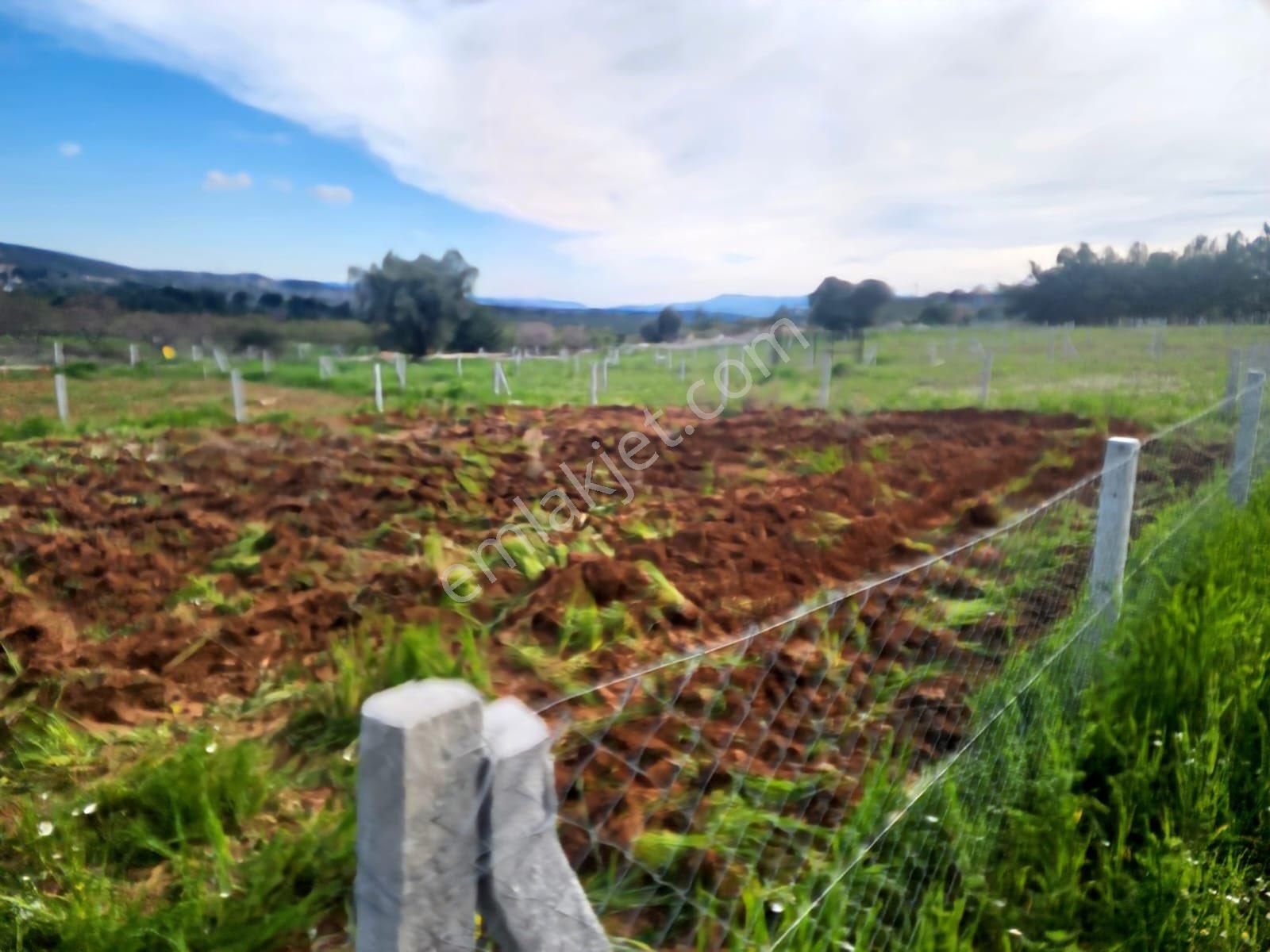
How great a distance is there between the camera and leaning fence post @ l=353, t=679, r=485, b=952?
550mm

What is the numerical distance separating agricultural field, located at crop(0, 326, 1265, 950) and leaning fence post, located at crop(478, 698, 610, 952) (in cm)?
17

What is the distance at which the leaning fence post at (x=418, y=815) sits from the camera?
550 mm

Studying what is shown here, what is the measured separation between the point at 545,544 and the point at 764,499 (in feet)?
4.06

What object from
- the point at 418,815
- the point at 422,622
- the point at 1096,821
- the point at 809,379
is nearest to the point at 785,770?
the point at 1096,821

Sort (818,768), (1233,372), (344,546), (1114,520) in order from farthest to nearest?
1. (1233,372)
2. (344,546)
3. (1114,520)
4. (818,768)

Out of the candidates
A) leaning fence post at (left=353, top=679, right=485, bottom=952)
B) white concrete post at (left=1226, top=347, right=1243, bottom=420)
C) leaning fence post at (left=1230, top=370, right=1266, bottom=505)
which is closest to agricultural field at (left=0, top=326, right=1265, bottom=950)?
leaning fence post at (left=353, top=679, right=485, bottom=952)

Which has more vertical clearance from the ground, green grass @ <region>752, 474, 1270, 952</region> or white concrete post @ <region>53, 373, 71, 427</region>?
white concrete post @ <region>53, 373, 71, 427</region>

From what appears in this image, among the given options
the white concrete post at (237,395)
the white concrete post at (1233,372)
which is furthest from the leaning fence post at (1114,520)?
the white concrete post at (1233,372)

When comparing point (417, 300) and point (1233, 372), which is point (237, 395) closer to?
point (417, 300)

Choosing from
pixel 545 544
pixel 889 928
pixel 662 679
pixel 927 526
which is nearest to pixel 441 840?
pixel 889 928

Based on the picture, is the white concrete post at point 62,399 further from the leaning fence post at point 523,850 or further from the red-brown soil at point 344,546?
the leaning fence post at point 523,850

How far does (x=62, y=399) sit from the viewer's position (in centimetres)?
230

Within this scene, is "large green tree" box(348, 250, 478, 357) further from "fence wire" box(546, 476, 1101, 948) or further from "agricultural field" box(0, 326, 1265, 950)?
"fence wire" box(546, 476, 1101, 948)

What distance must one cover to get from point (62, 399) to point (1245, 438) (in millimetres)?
5209
